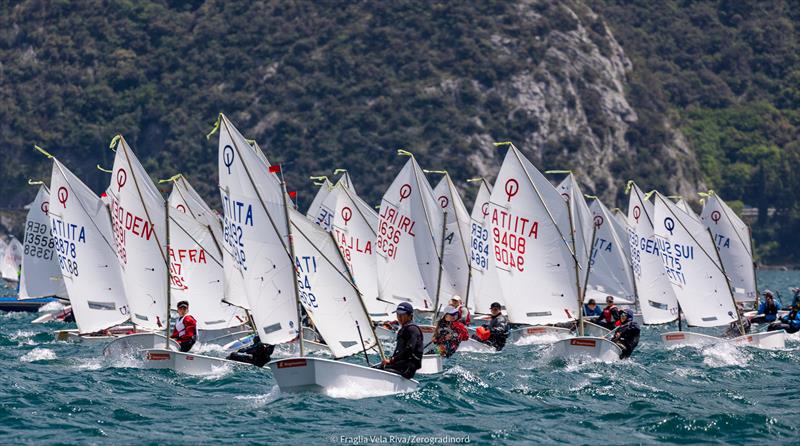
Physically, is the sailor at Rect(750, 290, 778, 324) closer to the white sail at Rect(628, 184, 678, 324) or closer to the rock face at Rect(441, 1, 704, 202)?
the white sail at Rect(628, 184, 678, 324)

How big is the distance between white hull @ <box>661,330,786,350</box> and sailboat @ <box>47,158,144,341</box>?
1573cm

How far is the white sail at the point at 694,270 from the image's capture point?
130ft

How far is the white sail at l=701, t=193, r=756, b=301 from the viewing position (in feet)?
171

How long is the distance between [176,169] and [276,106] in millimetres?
13377

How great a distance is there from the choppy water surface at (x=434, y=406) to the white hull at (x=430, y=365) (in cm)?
66

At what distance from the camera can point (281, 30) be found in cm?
15550

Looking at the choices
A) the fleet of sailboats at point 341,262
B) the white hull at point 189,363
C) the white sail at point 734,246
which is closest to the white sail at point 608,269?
the fleet of sailboats at point 341,262

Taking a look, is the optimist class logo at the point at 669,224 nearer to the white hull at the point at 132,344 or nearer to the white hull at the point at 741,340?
the white hull at the point at 741,340

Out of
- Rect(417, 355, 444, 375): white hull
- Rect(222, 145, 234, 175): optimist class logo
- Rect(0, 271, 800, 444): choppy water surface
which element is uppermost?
Rect(222, 145, 234, 175): optimist class logo

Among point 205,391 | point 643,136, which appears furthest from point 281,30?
point 205,391

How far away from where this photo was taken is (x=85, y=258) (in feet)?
120

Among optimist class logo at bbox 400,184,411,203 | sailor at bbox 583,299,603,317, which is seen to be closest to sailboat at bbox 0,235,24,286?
optimist class logo at bbox 400,184,411,203

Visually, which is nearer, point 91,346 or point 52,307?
point 91,346

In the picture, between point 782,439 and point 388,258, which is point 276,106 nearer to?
point 388,258
